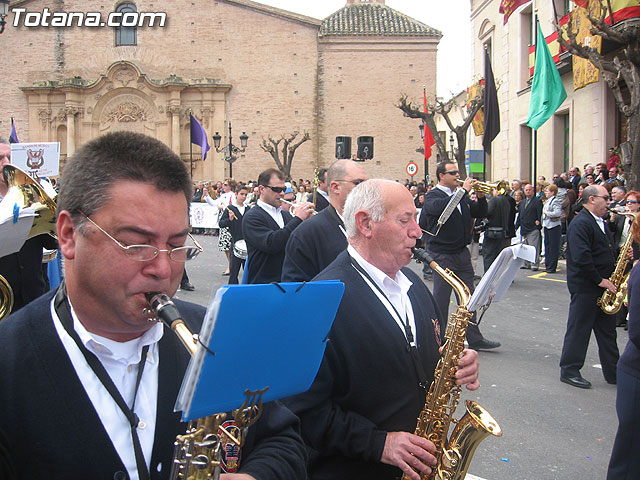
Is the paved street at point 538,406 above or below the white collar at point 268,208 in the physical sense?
below

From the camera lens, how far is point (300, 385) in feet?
5.43

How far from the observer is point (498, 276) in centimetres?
346

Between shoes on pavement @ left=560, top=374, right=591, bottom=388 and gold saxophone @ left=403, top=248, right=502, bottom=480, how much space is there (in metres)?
3.59

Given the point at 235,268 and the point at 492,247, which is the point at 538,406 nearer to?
the point at 235,268

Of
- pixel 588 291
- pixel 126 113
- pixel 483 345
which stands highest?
pixel 126 113

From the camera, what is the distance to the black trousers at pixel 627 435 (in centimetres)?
314

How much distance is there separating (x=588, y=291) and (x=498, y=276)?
2.97 m

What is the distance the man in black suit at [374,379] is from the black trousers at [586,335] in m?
3.68

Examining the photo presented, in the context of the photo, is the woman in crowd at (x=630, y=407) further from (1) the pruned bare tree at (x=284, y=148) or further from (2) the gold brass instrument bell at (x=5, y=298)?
(1) the pruned bare tree at (x=284, y=148)

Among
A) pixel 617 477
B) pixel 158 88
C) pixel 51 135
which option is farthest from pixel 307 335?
pixel 51 135

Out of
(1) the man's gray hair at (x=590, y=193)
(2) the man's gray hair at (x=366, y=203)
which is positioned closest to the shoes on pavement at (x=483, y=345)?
(1) the man's gray hair at (x=590, y=193)

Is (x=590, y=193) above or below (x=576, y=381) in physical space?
above

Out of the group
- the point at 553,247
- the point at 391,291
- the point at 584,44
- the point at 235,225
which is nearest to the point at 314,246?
the point at 391,291

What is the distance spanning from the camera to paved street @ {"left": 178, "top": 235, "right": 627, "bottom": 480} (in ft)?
14.1
